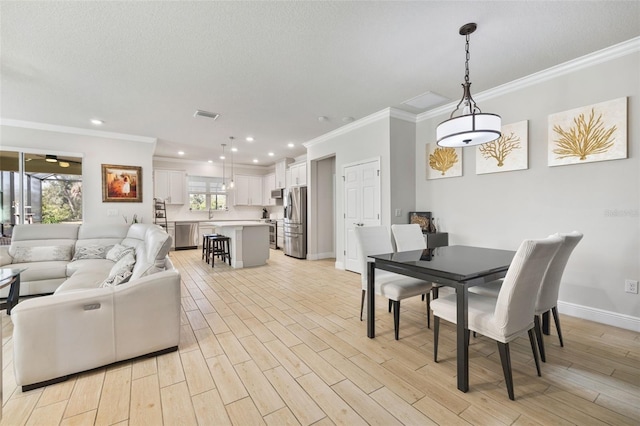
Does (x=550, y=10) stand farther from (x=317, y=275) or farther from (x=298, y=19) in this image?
(x=317, y=275)

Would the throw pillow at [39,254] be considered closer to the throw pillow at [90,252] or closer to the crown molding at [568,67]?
the throw pillow at [90,252]

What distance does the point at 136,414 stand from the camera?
1624mm

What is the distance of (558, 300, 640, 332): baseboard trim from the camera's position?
8.83 feet

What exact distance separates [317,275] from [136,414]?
11.3 feet

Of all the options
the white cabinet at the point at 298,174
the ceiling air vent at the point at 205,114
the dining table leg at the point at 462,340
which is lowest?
the dining table leg at the point at 462,340

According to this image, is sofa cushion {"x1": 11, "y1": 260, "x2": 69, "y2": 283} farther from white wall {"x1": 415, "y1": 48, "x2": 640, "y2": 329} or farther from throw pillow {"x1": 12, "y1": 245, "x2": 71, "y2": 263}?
white wall {"x1": 415, "y1": 48, "x2": 640, "y2": 329}

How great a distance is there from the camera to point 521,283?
1.70m

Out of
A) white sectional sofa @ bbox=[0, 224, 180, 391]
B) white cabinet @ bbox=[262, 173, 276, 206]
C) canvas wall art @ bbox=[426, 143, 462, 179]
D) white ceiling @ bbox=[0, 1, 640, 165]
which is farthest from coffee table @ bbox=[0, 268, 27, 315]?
white cabinet @ bbox=[262, 173, 276, 206]

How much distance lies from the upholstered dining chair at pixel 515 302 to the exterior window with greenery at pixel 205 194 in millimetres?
8373

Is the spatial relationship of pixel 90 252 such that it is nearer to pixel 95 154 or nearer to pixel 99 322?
pixel 95 154

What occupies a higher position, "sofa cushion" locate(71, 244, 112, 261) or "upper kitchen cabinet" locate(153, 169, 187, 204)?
"upper kitchen cabinet" locate(153, 169, 187, 204)

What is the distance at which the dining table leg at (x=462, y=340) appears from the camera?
5.92 feet

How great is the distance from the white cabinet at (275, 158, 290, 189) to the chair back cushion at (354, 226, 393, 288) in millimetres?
5045

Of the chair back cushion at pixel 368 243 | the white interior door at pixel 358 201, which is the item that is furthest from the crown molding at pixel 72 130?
the chair back cushion at pixel 368 243
